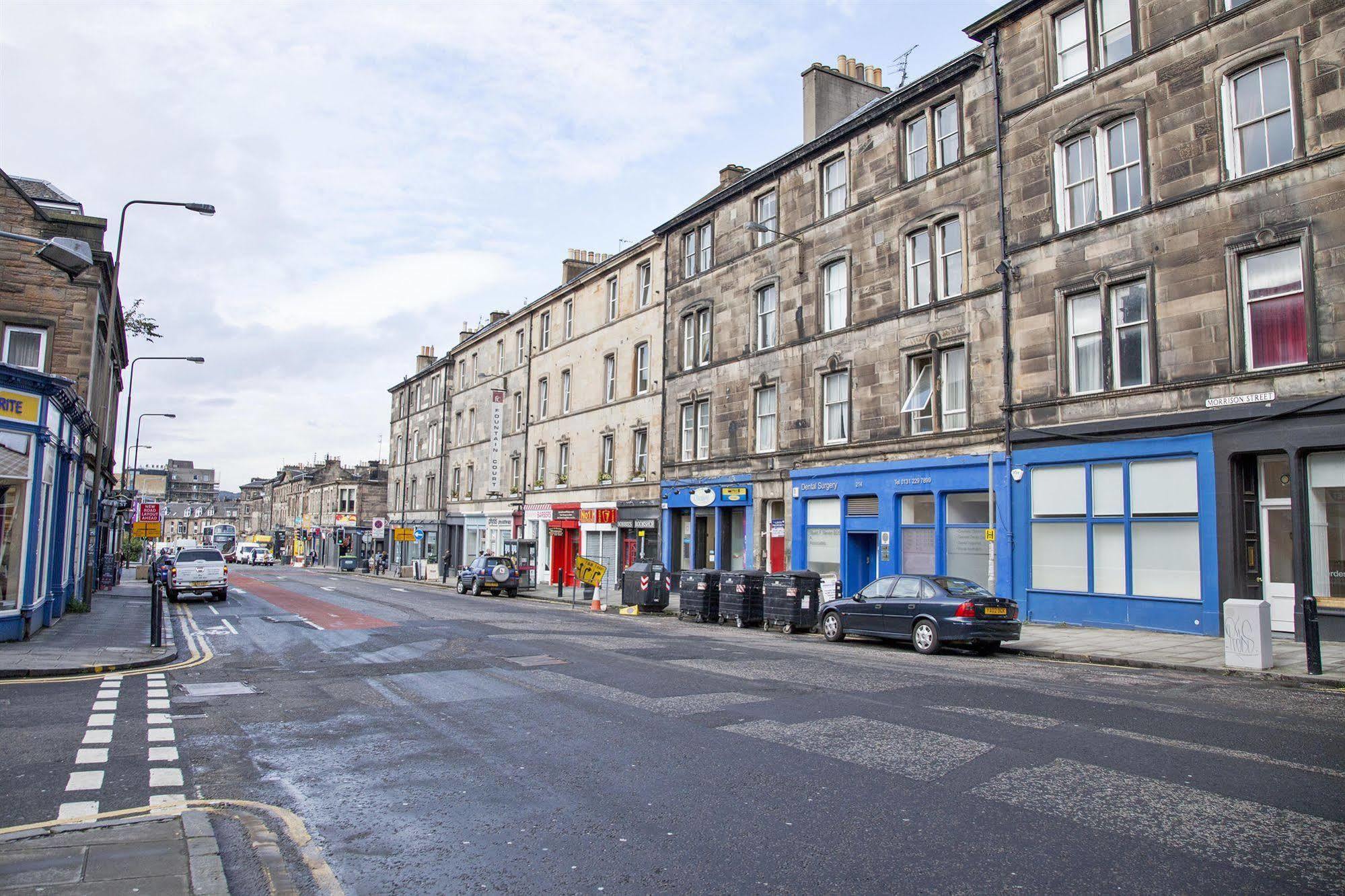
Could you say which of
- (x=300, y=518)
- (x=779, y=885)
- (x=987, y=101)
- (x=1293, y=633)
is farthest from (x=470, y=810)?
(x=300, y=518)

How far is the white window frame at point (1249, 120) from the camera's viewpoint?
1717 cm

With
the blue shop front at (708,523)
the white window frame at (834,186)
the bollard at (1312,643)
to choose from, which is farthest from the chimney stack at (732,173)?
the bollard at (1312,643)

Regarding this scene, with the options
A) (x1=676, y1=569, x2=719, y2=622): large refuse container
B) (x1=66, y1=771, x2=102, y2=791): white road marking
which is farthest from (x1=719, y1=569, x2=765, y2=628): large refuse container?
(x1=66, y1=771, x2=102, y2=791): white road marking

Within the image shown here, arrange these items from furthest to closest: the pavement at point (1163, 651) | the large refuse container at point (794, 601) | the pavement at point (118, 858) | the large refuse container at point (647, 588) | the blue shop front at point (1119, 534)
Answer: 1. the large refuse container at point (647, 588)
2. the large refuse container at point (794, 601)
3. the blue shop front at point (1119, 534)
4. the pavement at point (1163, 651)
5. the pavement at point (118, 858)

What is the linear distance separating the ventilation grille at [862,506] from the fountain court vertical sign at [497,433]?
1118 inches

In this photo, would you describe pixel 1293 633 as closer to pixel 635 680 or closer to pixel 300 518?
pixel 635 680

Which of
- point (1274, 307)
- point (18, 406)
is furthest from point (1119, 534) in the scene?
point (18, 406)

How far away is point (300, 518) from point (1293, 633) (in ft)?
348

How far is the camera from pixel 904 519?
25.8 metres

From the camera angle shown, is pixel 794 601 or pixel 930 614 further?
pixel 794 601

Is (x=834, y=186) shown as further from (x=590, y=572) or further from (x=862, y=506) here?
(x=590, y=572)

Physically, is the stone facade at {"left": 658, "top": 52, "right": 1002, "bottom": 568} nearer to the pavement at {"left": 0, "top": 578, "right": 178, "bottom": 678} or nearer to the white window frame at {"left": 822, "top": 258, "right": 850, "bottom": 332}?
the white window frame at {"left": 822, "top": 258, "right": 850, "bottom": 332}

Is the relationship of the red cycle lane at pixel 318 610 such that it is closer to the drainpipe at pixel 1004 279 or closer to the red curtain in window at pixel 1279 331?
the drainpipe at pixel 1004 279

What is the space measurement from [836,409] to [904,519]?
4.45 meters
